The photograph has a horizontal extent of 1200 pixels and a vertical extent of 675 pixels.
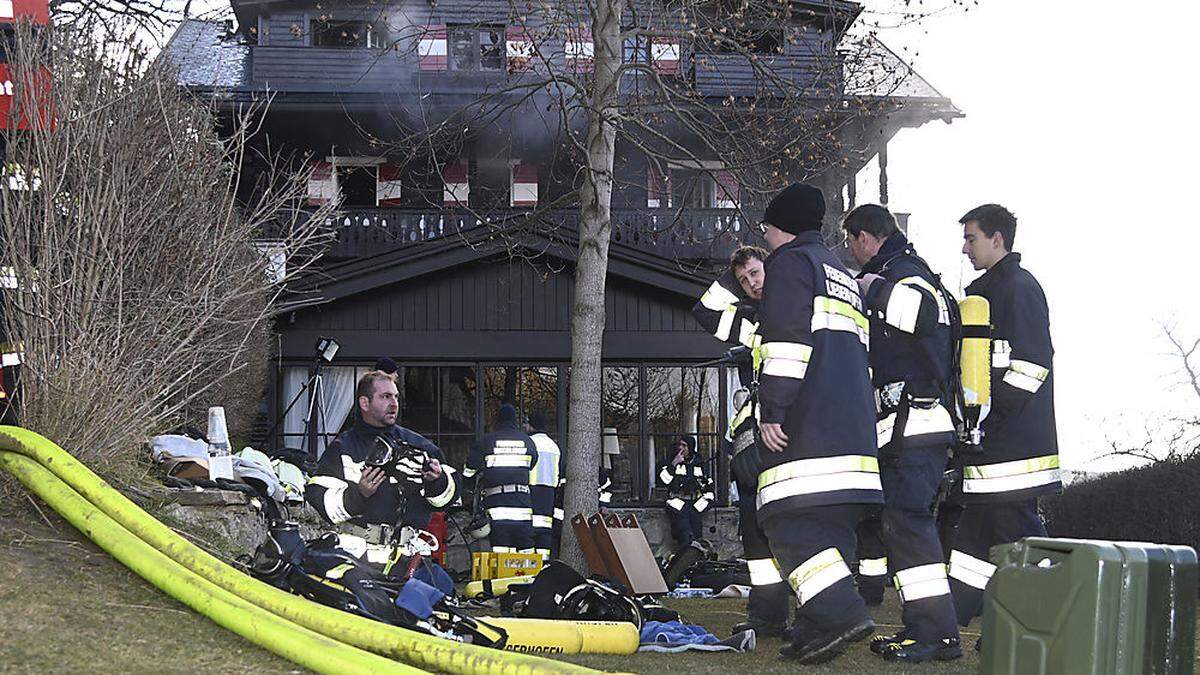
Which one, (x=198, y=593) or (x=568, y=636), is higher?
(x=198, y=593)

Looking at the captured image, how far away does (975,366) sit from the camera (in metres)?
6.84

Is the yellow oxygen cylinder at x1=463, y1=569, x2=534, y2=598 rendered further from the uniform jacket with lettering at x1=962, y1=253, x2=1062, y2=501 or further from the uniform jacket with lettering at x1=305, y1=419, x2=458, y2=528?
the uniform jacket with lettering at x1=962, y1=253, x2=1062, y2=501

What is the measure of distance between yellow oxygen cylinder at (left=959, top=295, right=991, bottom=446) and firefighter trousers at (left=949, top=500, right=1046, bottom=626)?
0.47m

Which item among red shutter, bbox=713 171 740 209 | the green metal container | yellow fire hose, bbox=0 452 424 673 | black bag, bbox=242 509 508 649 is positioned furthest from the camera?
red shutter, bbox=713 171 740 209

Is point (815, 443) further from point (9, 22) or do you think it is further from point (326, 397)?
point (326, 397)

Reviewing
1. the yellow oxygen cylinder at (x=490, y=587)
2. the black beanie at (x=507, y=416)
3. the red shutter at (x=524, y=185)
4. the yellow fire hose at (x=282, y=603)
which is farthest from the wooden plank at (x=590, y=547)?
the red shutter at (x=524, y=185)

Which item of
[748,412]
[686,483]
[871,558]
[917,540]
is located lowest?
[686,483]

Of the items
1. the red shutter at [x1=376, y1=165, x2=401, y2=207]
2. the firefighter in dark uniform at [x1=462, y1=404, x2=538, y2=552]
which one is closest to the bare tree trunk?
the firefighter in dark uniform at [x1=462, y1=404, x2=538, y2=552]

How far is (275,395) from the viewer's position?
807 inches

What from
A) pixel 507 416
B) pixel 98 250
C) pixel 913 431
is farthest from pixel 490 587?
pixel 507 416

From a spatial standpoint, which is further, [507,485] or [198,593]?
[507,485]

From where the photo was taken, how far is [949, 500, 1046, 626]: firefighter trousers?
709cm

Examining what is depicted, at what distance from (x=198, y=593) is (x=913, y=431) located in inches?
125

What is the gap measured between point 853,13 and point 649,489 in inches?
349
